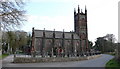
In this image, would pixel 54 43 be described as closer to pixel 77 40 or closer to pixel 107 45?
pixel 77 40

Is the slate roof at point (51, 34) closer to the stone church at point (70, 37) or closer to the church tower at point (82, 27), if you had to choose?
the stone church at point (70, 37)

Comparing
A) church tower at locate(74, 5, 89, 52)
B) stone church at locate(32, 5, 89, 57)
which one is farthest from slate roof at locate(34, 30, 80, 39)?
church tower at locate(74, 5, 89, 52)

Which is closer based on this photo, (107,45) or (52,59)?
(52,59)

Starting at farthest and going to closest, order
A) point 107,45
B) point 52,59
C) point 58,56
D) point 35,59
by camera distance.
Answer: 1. point 107,45
2. point 58,56
3. point 52,59
4. point 35,59

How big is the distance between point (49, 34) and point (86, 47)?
1986cm

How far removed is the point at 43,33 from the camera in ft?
272

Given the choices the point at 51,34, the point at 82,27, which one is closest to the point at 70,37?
the point at 82,27

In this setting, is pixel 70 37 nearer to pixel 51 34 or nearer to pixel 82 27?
pixel 82 27

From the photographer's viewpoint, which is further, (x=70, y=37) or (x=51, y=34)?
(x=70, y=37)

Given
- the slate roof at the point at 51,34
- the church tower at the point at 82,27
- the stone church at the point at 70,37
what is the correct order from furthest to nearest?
1. the church tower at the point at 82,27
2. the slate roof at the point at 51,34
3. the stone church at the point at 70,37

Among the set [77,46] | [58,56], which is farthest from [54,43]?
[58,56]

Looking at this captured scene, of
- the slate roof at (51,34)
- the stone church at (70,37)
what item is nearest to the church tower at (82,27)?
the stone church at (70,37)

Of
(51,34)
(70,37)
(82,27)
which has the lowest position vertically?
(70,37)

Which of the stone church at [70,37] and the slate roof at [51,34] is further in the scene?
the slate roof at [51,34]
